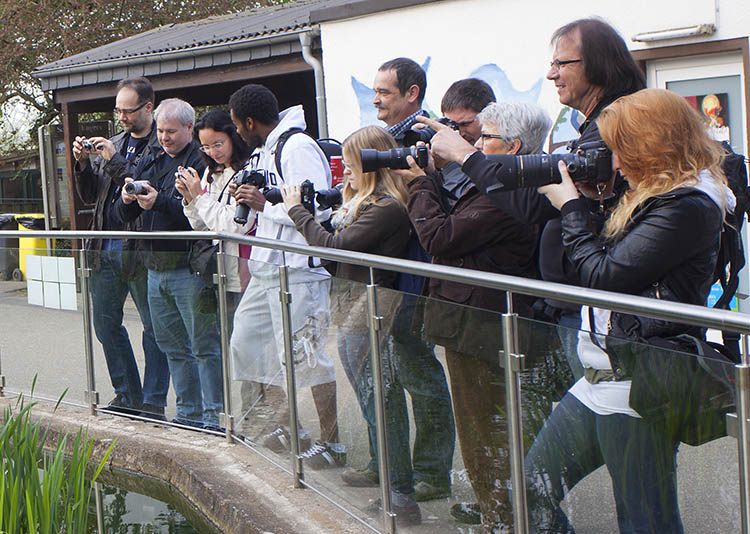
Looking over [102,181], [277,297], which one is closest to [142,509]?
[277,297]

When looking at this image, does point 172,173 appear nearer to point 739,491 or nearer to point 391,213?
point 391,213

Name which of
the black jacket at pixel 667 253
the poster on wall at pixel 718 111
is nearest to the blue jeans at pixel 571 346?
the black jacket at pixel 667 253

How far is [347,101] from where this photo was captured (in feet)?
29.1

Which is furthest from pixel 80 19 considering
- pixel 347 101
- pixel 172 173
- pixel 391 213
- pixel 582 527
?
pixel 582 527

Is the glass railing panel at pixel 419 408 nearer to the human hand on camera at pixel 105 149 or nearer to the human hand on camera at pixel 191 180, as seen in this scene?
the human hand on camera at pixel 191 180

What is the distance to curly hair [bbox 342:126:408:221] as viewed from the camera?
3.79m

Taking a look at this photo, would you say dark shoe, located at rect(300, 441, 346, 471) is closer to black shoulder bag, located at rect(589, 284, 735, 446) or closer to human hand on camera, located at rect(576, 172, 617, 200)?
human hand on camera, located at rect(576, 172, 617, 200)

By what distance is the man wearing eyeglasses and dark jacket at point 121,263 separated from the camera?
5164 mm

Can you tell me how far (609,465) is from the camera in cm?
231

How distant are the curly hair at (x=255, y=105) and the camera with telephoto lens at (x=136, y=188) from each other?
73 centimetres

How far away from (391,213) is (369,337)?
1.92 feet

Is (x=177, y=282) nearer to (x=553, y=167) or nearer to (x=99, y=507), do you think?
(x=99, y=507)

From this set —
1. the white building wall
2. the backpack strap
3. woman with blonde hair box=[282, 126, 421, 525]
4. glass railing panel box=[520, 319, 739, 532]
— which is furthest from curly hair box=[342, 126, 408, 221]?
the white building wall

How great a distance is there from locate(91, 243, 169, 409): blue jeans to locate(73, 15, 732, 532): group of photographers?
12 millimetres
